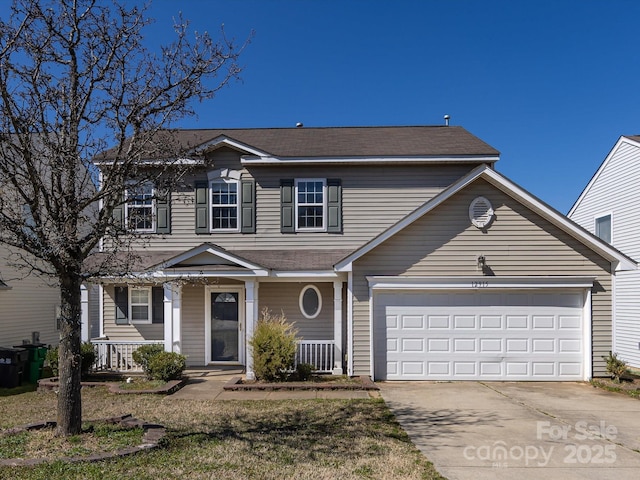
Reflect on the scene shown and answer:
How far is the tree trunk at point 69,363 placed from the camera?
6543 millimetres

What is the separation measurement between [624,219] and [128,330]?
15.7 m

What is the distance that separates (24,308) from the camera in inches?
666

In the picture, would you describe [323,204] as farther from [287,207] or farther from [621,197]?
[621,197]

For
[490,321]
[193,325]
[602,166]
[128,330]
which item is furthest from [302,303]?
[602,166]

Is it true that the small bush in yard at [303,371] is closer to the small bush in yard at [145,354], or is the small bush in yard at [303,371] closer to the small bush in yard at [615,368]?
the small bush in yard at [145,354]

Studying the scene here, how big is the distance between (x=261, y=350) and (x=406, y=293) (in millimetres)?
3721

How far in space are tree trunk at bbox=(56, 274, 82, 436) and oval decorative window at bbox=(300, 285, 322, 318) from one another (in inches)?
290

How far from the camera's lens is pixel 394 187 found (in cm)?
1393

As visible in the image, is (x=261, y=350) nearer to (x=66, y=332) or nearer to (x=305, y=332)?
(x=305, y=332)

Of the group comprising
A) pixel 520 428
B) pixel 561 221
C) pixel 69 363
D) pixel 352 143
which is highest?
pixel 352 143

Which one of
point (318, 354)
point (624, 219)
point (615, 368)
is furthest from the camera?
point (624, 219)

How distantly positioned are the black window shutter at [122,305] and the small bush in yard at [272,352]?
4759 mm

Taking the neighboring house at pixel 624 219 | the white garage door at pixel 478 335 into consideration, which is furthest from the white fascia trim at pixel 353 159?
the neighboring house at pixel 624 219

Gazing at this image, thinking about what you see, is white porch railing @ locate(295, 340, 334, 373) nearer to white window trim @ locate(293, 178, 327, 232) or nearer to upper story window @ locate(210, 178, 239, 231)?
white window trim @ locate(293, 178, 327, 232)
